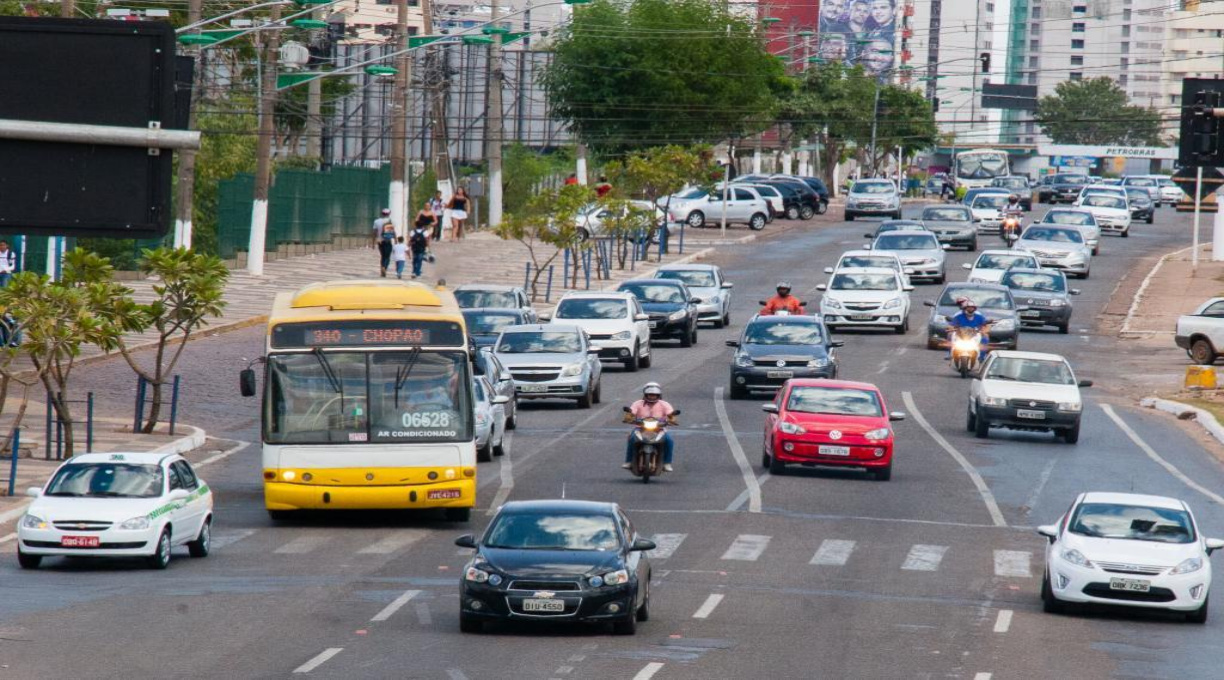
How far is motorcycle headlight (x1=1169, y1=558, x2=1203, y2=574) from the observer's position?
19.6 metres

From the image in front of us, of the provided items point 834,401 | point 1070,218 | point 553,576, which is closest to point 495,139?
point 1070,218

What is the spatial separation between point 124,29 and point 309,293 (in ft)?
61.3

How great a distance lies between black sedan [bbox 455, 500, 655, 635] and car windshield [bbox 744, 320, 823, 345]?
68.6 feet

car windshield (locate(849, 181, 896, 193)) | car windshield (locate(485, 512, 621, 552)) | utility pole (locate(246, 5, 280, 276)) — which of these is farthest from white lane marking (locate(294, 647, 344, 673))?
car windshield (locate(849, 181, 896, 193))

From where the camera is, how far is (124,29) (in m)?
5.78

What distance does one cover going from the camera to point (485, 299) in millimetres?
43906

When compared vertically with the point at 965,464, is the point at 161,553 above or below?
above

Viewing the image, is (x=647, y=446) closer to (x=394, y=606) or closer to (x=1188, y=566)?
(x=394, y=606)

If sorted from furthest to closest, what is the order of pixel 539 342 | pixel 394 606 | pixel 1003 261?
pixel 1003 261, pixel 539 342, pixel 394 606

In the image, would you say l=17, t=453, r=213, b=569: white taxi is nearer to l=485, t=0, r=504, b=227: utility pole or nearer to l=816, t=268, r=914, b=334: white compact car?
l=816, t=268, r=914, b=334: white compact car

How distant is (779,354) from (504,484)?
1118 centimetres

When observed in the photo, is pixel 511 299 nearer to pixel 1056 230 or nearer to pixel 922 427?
pixel 922 427

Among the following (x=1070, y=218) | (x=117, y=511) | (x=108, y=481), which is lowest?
(x=117, y=511)

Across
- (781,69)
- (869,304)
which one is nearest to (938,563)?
(869,304)
